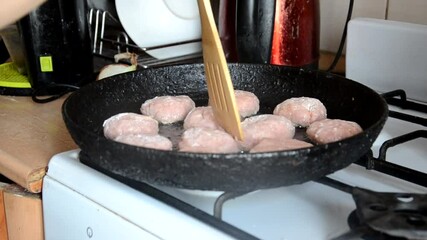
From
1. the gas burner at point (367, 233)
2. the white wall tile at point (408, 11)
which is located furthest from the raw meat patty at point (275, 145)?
the white wall tile at point (408, 11)

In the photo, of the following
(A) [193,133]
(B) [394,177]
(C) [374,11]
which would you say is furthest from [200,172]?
(C) [374,11]

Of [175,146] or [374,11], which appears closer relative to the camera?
[175,146]

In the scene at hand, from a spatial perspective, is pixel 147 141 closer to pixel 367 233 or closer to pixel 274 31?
pixel 367 233

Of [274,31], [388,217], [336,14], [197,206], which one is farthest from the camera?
[336,14]

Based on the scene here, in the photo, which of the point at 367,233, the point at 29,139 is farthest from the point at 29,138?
the point at 367,233

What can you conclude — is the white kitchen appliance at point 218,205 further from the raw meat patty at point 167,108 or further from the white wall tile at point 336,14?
the white wall tile at point 336,14

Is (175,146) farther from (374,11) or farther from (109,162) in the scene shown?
(374,11)

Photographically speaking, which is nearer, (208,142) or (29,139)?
(208,142)
